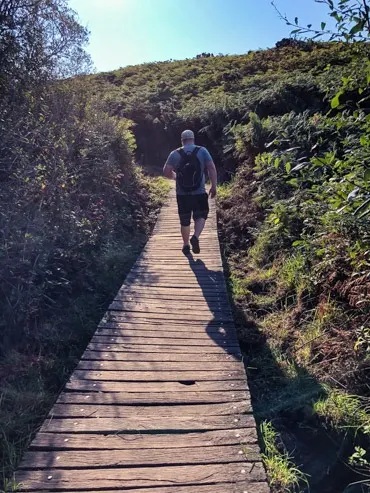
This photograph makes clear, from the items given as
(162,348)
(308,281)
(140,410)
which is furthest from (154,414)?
(308,281)

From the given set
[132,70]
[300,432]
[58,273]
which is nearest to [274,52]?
[132,70]

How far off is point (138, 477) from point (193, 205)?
15.1 ft

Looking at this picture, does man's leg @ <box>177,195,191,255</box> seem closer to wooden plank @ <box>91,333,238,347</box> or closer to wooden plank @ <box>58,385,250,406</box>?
wooden plank @ <box>91,333,238,347</box>

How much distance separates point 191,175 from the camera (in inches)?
255

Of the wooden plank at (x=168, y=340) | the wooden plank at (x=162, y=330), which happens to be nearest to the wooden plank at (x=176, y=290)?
the wooden plank at (x=162, y=330)

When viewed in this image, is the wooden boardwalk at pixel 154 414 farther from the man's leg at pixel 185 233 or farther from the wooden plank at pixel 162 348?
the man's leg at pixel 185 233

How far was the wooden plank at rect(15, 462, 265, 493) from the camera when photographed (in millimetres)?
2580

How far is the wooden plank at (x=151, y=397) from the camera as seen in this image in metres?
3.41

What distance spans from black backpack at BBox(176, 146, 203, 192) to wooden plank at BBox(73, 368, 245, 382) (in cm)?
336

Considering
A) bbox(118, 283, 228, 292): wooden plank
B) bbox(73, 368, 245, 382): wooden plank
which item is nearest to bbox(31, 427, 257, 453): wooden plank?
bbox(73, 368, 245, 382): wooden plank

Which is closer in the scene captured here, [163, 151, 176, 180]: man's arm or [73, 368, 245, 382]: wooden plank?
[73, 368, 245, 382]: wooden plank

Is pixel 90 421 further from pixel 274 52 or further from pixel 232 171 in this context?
pixel 274 52

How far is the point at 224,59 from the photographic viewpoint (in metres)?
26.4

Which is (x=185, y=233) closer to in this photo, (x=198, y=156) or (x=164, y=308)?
(x=198, y=156)
